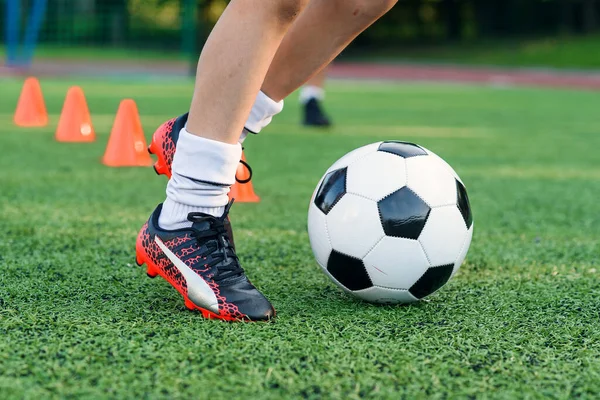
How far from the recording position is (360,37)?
1156 inches

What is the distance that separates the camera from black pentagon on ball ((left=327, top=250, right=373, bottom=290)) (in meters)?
1.94

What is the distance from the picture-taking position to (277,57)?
2.16 metres

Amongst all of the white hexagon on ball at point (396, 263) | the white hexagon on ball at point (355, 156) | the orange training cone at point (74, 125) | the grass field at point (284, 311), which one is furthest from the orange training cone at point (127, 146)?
the white hexagon on ball at point (396, 263)

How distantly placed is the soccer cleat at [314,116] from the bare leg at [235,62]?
4752mm

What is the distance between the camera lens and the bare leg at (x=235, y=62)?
66.4 inches

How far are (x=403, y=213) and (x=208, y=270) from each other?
1.74ft

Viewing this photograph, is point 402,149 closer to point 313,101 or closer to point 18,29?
point 313,101

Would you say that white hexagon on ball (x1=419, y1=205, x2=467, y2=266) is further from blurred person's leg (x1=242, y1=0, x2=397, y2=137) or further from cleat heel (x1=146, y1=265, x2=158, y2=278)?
cleat heel (x1=146, y1=265, x2=158, y2=278)

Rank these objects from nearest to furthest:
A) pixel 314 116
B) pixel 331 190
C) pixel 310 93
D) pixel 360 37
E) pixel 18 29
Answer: pixel 331 190, pixel 310 93, pixel 314 116, pixel 18 29, pixel 360 37

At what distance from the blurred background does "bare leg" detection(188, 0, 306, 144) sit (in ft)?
45.2

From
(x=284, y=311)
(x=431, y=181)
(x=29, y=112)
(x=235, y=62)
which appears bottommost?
(x=284, y=311)

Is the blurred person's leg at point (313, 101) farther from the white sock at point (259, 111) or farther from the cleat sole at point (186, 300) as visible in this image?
the cleat sole at point (186, 300)

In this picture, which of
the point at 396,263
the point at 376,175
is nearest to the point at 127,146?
the point at 376,175

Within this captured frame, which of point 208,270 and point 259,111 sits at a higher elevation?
point 259,111
